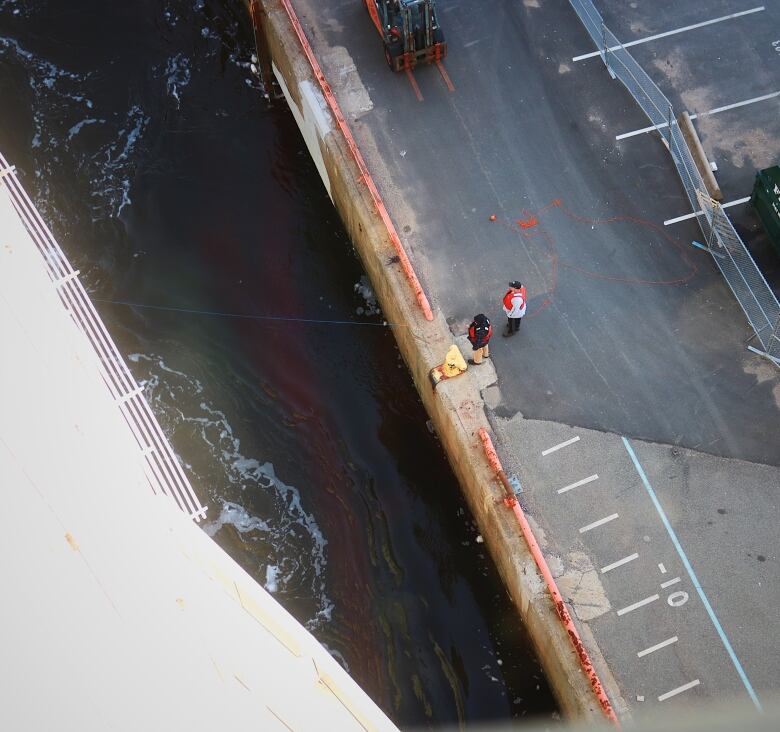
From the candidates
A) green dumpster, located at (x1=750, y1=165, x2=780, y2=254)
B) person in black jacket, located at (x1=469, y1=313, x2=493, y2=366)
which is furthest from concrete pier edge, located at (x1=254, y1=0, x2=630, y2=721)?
green dumpster, located at (x1=750, y1=165, x2=780, y2=254)

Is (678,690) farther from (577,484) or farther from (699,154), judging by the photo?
(699,154)

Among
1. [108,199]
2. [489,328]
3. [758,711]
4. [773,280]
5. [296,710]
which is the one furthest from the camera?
[108,199]

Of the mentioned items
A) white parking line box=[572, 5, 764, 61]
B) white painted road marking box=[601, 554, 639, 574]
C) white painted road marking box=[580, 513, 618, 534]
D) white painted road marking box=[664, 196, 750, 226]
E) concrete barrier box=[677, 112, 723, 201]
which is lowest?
white painted road marking box=[601, 554, 639, 574]

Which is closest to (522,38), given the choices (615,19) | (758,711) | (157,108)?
(615,19)

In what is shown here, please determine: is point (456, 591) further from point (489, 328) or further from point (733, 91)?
point (733, 91)

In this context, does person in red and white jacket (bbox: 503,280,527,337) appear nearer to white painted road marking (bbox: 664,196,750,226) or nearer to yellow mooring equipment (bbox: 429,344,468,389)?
yellow mooring equipment (bbox: 429,344,468,389)

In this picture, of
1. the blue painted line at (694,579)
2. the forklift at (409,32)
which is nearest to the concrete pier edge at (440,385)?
the forklift at (409,32)

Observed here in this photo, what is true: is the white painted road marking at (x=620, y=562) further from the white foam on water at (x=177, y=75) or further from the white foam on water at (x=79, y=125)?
the white foam on water at (x=79, y=125)
